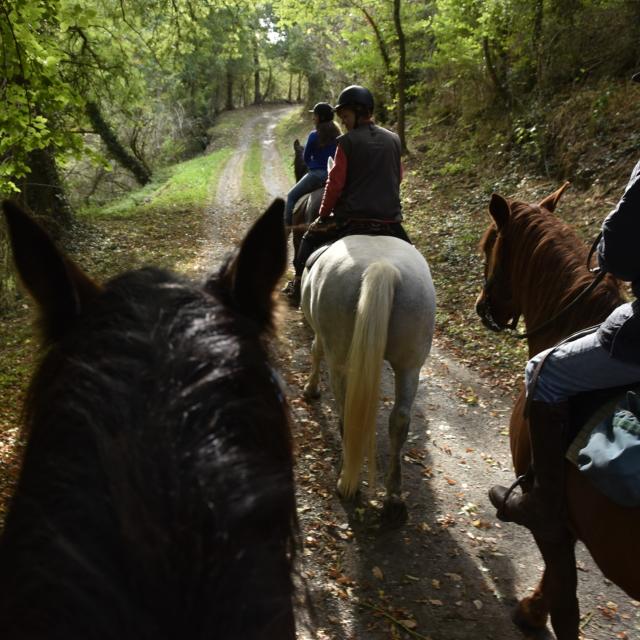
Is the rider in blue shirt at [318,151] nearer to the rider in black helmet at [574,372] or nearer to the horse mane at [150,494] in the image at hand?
the rider in black helmet at [574,372]

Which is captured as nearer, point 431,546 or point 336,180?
point 431,546

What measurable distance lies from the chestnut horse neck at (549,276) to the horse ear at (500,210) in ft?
0.18

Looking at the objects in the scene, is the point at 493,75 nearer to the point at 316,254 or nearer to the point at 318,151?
the point at 318,151

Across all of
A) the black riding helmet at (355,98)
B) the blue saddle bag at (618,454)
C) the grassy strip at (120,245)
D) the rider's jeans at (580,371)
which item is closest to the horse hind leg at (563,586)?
the blue saddle bag at (618,454)

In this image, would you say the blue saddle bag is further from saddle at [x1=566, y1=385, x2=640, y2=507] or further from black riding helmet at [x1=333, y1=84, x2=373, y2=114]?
black riding helmet at [x1=333, y1=84, x2=373, y2=114]

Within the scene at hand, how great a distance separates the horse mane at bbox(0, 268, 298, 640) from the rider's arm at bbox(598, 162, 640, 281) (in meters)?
1.82

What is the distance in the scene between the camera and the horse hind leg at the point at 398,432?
421 cm

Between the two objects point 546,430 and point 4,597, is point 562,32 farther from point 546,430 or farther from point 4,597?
point 4,597

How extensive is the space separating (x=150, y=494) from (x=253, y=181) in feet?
74.8

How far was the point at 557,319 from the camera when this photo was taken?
3.15m

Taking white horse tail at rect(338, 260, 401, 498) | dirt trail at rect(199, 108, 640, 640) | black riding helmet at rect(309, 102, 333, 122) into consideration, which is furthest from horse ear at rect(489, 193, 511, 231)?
black riding helmet at rect(309, 102, 333, 122)

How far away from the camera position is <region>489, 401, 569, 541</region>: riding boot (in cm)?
261

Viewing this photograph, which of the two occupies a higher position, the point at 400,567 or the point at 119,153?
the point at 119,153

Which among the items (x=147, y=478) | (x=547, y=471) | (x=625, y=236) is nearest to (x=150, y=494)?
(x=147, y=478)
